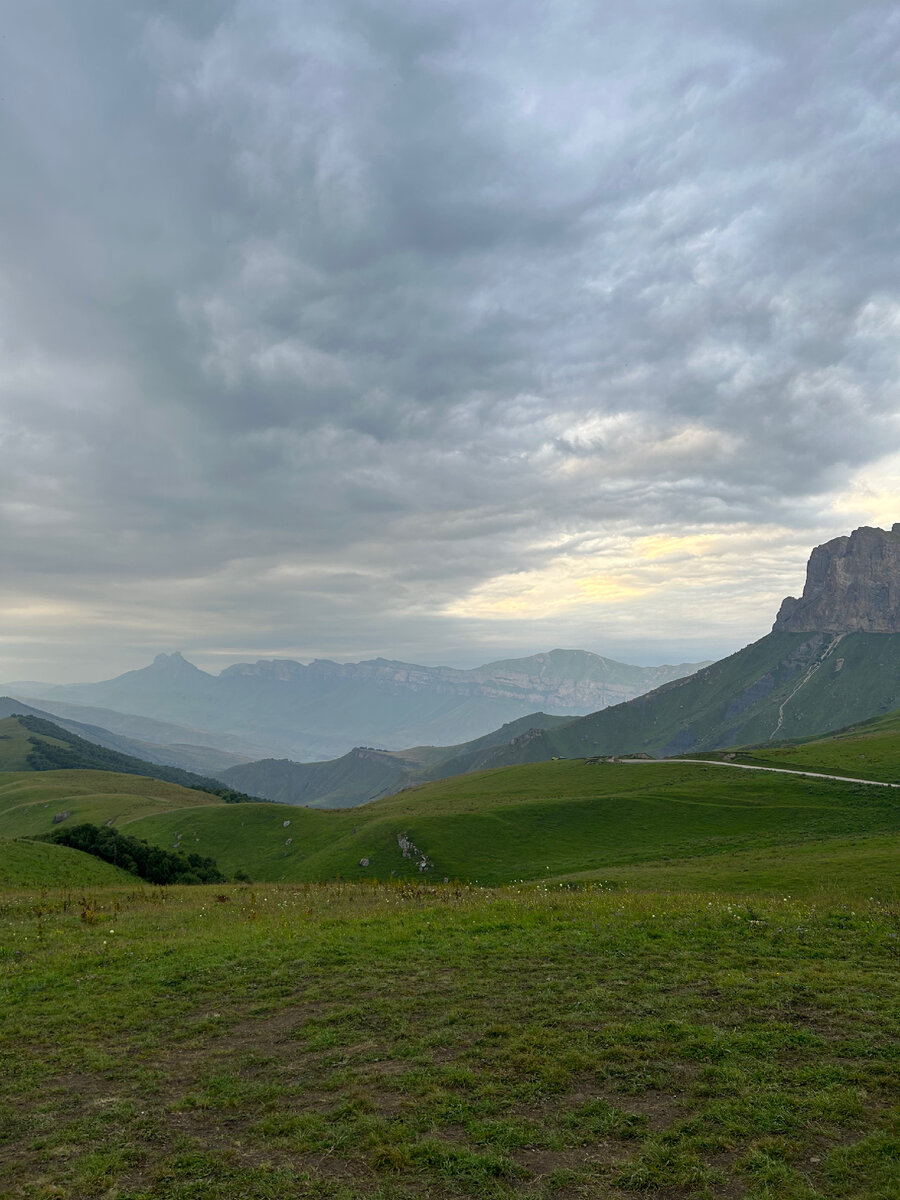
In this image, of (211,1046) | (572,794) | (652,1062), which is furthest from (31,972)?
(572,794)

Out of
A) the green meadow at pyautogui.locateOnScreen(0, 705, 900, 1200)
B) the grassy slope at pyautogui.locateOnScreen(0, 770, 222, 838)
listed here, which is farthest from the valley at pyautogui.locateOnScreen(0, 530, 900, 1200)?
the grassy slope at pyautogui.locateOnScreen(0, 770, 222, 838)

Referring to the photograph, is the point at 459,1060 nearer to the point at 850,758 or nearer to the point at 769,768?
the point at 769,768

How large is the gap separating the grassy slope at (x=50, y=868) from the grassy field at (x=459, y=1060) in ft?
69.7

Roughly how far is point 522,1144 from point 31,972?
1805 centimetres

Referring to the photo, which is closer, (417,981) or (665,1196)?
(665,1196)

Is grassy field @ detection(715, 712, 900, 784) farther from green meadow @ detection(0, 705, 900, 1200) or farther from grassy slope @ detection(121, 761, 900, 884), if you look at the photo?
Result: green meadow @ detection(0, 705, 900, 1200)

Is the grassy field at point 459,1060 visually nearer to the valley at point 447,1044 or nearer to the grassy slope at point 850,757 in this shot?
the valley at point 447,1044

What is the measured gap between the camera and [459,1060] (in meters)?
13.4

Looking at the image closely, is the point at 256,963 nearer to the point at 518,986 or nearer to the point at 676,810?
the point at 518,986

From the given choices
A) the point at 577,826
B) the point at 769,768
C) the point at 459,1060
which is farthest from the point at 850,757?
the point at 459,1060

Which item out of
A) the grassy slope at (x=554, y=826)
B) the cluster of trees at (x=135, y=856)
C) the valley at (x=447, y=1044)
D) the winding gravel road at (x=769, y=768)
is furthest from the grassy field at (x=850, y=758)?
the cluster of trees at (x=135, y=856)

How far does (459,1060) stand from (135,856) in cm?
4955

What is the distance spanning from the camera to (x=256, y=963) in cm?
2052

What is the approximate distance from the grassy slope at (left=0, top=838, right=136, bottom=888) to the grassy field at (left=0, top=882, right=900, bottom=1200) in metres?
21.2
